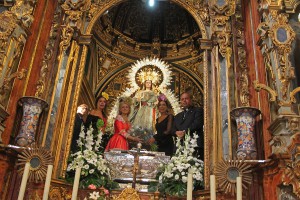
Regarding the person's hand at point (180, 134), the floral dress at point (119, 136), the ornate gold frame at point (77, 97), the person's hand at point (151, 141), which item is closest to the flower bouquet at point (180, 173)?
the ornate gold frame at point (77, 97)

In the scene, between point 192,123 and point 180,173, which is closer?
point 180,173

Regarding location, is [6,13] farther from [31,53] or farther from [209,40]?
[209,40]

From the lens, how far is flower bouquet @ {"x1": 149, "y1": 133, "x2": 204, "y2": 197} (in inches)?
217

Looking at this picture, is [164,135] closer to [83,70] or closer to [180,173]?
[180,173]

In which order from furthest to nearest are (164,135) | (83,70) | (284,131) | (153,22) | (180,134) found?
1. (153,22)
2. (164,135)
3. (83,70)
4. (180,134)
5. (284,131)

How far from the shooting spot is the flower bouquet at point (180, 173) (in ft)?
18.1

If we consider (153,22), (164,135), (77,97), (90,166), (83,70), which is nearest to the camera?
Answer: (90,166)

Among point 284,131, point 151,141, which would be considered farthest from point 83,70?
point 284,131

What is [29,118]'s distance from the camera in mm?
5703

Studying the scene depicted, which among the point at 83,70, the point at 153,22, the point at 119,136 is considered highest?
the point at 153,22

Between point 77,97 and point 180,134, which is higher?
point 77,97

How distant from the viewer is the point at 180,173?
221 inches

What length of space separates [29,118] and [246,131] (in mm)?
3341

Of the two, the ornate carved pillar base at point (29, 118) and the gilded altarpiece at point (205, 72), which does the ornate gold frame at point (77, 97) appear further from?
the ornate carved pillar base at point (29, 118)
